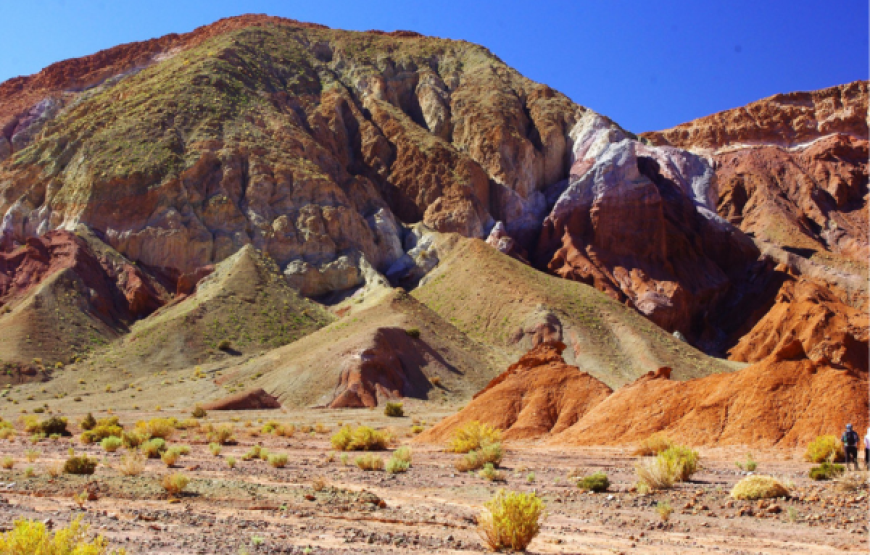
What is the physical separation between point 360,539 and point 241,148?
7420 centimetres

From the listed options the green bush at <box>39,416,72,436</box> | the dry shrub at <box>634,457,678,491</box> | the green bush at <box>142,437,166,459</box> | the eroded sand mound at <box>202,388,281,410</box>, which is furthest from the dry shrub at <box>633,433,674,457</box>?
the eroded sand mound at <box>202,388,281,410</box>

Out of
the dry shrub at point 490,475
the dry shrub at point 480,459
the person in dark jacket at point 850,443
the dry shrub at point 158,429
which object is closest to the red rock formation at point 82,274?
the dry shrub at point 158,429

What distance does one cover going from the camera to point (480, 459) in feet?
67.7

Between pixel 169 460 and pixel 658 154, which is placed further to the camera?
pixel 658 154

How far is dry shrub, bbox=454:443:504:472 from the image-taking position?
66.9 ft

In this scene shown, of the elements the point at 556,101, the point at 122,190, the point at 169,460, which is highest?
the point at 556,101

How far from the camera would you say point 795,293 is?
83.3 metres

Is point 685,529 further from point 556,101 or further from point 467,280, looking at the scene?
point 556,101

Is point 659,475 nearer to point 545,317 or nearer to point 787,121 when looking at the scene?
point 545,317

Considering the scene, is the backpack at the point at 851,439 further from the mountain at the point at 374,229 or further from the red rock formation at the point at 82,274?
the red rock formation at the point at 82,274

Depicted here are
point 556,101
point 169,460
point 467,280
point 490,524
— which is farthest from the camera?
point 556,101

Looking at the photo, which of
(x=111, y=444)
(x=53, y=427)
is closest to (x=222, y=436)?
(x=111, y=444)

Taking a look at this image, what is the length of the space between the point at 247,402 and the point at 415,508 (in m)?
32.8

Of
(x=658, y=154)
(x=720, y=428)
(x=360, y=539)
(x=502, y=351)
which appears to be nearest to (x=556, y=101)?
(x=658, y=154)
